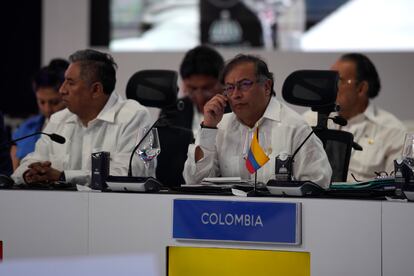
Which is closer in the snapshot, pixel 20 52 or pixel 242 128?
pixel 242 128

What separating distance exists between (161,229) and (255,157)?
1.37 ft

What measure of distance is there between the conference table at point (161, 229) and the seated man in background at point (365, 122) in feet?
5.97

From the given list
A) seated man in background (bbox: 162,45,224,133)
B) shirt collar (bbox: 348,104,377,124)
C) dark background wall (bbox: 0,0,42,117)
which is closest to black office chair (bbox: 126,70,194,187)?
seated man in background (bbox: 162,45,224,133)

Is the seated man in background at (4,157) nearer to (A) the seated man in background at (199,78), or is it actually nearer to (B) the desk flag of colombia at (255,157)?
(A) the seated man in background at (199,78)

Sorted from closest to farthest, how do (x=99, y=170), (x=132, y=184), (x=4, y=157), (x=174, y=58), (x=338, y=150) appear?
(x=132, y=184)
(x=99, y=170)
(x=338, y=150)
(x=4, y=157)
(x=174, y=58)

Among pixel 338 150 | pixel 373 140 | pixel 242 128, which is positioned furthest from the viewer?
pixel 373 140

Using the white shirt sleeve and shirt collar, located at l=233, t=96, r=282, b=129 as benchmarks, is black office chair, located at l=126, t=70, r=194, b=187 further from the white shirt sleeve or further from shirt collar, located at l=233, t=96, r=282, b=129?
shirt collar, located at l=233, t=96, r=282, b=129

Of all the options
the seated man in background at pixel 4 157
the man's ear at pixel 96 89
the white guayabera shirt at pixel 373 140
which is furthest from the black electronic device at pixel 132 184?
the white guayabera shirt at pixel 373 140

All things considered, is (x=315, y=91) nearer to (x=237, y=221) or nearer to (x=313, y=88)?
(x=313, y=88)

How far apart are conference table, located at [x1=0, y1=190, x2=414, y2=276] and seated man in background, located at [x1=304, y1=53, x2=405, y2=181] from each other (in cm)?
182

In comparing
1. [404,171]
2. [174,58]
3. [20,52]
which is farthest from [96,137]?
[20,52]

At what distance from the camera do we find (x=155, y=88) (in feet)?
13.2

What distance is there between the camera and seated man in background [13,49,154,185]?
13.9ft

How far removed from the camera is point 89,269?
5.04ft
